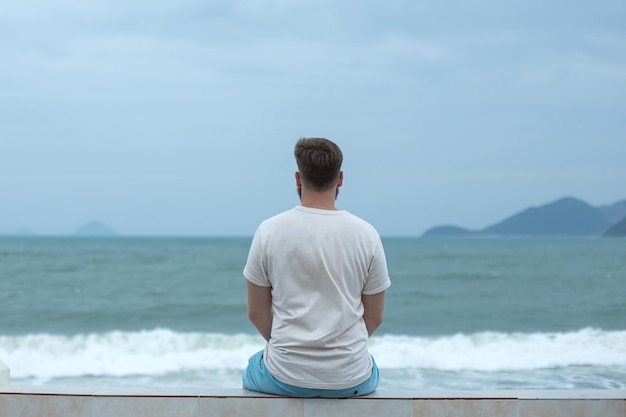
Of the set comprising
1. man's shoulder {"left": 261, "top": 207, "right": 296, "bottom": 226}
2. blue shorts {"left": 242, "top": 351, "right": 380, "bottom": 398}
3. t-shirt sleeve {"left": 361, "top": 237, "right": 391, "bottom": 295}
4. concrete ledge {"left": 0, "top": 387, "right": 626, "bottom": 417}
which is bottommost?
concrete ledge {"left": 0, "top": 387, "right": 626, "bottom": 417}

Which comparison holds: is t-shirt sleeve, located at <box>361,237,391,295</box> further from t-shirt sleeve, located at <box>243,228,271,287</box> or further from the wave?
the wave

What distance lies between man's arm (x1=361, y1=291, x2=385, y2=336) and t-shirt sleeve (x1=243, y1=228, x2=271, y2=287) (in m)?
0.37

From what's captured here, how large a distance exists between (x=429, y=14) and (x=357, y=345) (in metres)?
34.7

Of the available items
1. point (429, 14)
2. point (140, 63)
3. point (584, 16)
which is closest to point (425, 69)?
point (429, 14)

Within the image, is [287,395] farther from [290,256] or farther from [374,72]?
[374,72]

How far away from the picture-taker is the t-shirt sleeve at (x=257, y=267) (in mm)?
2676

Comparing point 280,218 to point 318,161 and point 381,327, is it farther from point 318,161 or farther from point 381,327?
point 381,327

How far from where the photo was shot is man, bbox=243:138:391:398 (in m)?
2.65

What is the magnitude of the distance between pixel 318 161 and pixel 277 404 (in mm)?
913

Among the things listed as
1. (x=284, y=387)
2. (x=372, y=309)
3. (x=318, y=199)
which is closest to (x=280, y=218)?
(x=318, y=199)

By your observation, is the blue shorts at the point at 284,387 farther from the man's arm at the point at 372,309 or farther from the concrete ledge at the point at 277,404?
the man's arm at the point at 372,309

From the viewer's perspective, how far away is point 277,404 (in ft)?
9.33

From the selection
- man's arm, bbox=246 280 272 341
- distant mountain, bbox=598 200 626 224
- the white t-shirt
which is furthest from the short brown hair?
distant mountain, bbox=598 200 626 224

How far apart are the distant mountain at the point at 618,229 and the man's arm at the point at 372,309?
54356 mm
